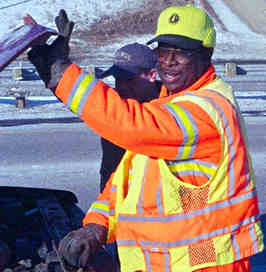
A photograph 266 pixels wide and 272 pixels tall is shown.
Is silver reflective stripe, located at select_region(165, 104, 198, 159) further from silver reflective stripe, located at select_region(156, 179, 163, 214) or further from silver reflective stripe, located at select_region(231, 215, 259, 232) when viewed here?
silver reflective stripe, located at select_region(231, 215, 259, 232)

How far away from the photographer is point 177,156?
3.12 m

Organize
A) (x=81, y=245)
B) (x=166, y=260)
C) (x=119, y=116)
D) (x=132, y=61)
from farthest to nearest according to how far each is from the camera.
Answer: (x=132, y=61)
(x=81, y=245)
(x=166, y=260)
(x=119, y=116)

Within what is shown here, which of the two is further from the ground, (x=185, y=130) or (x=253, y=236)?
(x=185, y=130)

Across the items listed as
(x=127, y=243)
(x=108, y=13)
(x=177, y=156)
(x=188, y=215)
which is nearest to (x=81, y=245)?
(x=127, y=243)

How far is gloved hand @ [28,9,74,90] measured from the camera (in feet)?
9.86

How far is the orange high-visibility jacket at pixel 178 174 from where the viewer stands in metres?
3.01

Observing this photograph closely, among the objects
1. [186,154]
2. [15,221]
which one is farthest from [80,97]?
[15,221]

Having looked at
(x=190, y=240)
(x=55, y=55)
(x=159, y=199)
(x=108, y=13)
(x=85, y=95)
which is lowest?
(x=108, y=13)

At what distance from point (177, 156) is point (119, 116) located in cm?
28

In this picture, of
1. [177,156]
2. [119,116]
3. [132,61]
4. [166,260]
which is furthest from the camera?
[132,61]

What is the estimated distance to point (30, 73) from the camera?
16.9 metres

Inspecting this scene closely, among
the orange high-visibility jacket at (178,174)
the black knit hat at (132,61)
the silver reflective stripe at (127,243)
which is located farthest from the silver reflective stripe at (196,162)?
the black knit hat at (132,61)

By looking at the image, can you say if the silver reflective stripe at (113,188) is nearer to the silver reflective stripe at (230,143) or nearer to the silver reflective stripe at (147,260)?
the silver reflective stripe at (147,260)

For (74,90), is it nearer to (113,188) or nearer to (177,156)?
(177,156)
